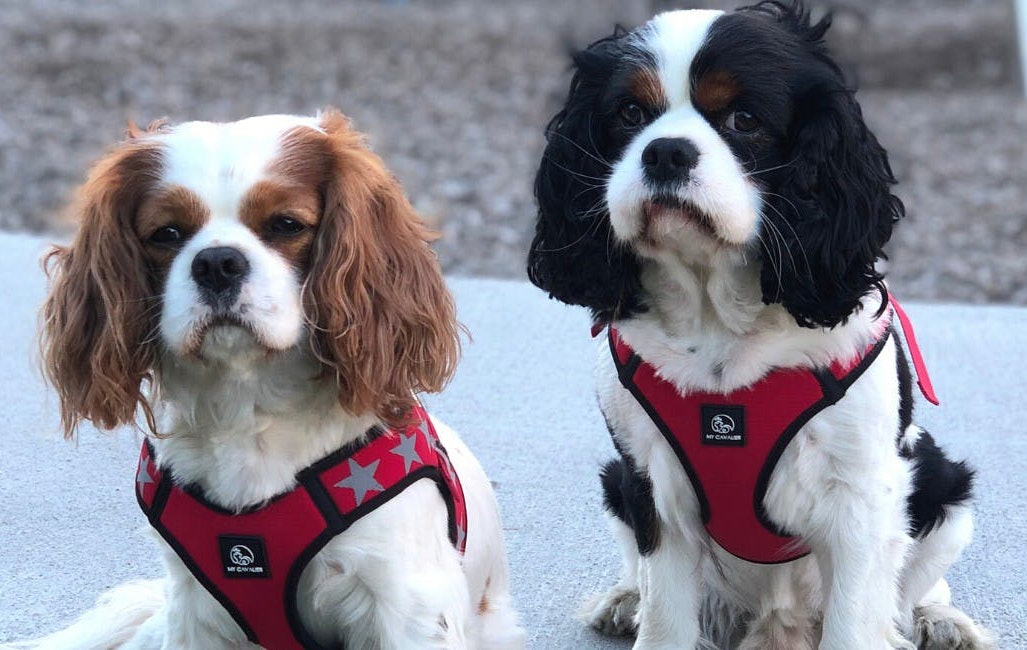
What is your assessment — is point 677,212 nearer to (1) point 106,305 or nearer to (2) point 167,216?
(2) point 167,216

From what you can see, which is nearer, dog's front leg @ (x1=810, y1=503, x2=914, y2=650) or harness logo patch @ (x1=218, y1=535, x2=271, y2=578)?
harness logo patch @ (x1=218, y1=535, x2=271, y2=578)

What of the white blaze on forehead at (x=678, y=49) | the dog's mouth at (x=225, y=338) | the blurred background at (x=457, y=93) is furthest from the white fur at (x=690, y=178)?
the blurred background at (x=457, y=93)

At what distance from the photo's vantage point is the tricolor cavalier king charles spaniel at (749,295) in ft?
9.27

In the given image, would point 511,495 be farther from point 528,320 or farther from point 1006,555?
point 528,320

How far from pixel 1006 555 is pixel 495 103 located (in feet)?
24.5

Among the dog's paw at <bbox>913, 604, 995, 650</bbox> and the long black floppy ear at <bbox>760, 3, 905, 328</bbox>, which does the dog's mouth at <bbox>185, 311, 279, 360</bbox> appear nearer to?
the long black floppy ear at <bbox>760, 3, 905, 328</bbox>

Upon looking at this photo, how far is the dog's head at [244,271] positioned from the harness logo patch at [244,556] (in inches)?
11.7

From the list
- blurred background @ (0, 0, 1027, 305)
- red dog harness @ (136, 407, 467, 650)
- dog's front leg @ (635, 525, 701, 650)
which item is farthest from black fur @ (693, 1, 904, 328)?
blurred background @ (0, 0, 1027, 305)

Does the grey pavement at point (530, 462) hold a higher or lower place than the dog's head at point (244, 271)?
lower

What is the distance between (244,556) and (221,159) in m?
0.73

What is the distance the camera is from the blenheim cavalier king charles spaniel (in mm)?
2619

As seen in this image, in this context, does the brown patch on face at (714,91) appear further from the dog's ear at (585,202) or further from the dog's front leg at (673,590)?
the dog's front leg at (673,590)

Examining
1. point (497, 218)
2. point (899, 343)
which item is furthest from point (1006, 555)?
point (497, 218)

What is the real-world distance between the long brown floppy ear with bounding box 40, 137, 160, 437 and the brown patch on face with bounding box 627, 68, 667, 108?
0.93 metres
